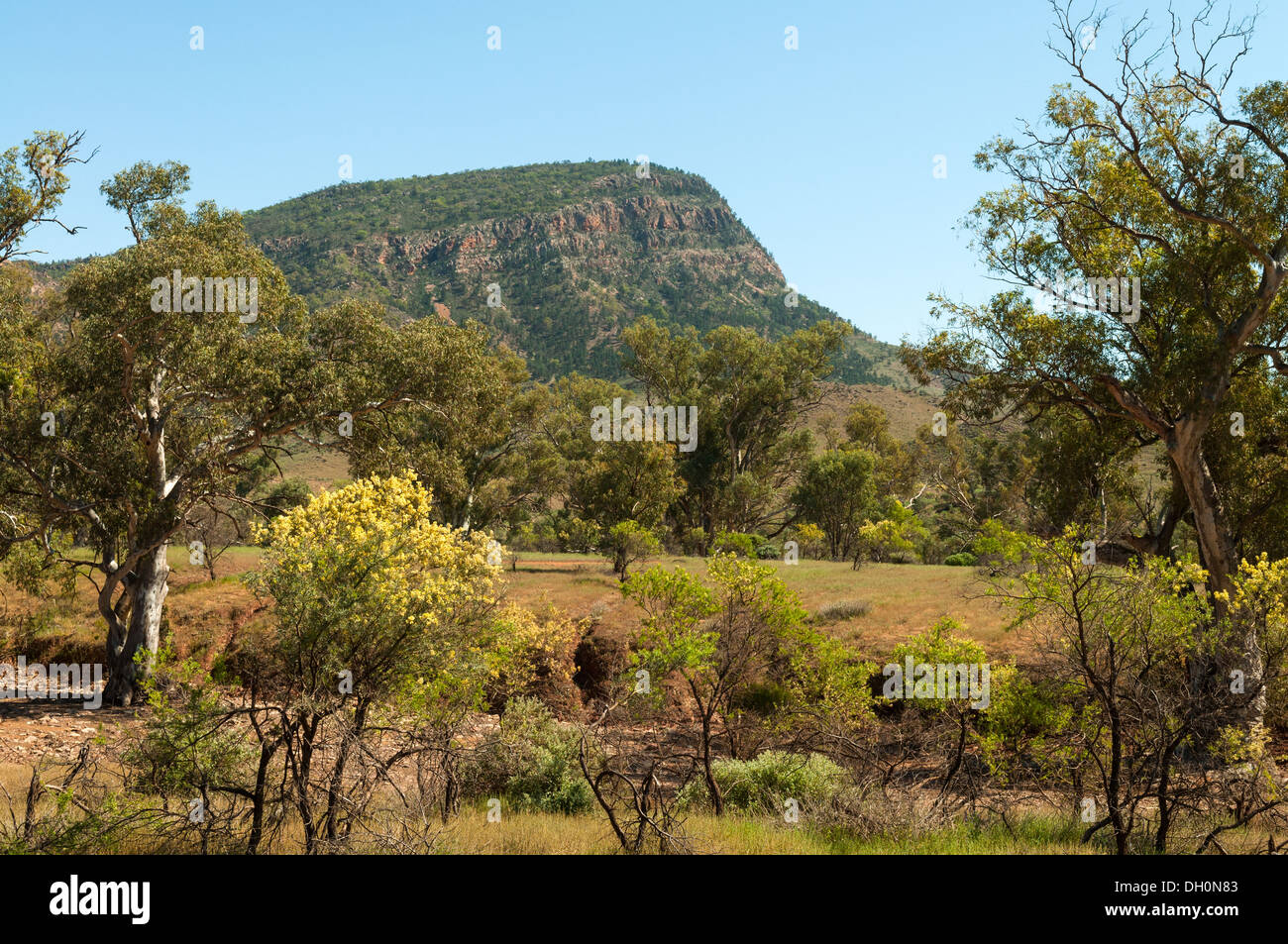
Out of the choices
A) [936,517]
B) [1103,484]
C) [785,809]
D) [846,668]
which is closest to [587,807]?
[785,809]

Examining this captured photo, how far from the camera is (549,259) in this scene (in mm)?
155000

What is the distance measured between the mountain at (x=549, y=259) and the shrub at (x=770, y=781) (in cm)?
9275

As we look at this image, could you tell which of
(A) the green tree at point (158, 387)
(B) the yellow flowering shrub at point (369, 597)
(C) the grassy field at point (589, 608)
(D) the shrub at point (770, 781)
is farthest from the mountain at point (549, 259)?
(B) the yellow flowering shrub at point (369, 597)

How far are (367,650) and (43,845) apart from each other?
312cm

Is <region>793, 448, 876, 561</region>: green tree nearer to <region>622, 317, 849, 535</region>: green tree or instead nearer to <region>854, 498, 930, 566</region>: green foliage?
<region>854, 498, 930, 566</region>: green foliage

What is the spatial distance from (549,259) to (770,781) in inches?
5880

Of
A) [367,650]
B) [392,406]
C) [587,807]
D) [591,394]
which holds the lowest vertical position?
[587,807]

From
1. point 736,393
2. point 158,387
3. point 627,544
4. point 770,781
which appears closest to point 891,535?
point 627,544

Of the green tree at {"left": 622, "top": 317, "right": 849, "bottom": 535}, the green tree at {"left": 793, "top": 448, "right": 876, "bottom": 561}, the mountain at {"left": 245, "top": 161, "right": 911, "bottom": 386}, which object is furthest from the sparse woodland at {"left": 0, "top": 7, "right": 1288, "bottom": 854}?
the mountain at {"left": 245, "top": 161, "right": 911, "bottom": 386}

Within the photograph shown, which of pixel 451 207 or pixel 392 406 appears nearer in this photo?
pixel 392 406

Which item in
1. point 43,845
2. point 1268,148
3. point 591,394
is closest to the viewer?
point 43,845

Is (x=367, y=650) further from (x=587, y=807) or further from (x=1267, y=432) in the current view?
(x=1267, y=432)

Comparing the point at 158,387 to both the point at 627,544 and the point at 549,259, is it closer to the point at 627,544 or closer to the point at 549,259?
the point at 627,544

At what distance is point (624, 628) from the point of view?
2339 cm
